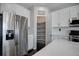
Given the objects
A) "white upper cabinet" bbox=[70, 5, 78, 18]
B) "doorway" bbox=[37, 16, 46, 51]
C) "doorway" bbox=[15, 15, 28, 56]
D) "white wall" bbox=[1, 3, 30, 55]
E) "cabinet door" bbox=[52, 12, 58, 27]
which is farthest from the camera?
"doorway" bbox=[37, 16, 46, 51]

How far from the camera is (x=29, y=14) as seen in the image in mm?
3359

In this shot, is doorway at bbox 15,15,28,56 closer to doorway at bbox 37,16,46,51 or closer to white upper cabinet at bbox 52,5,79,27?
doorway at bbox 37,16,46,51

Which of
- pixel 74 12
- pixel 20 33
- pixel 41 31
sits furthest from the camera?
pixel 41 31

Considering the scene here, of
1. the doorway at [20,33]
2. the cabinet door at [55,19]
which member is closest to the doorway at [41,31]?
the cabinet door at [55,19]

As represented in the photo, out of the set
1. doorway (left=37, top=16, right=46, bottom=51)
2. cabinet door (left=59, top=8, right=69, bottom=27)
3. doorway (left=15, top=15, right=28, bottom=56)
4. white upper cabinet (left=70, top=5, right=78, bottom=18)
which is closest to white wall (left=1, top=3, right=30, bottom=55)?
doorway (left=15, top=15, right=28, bottom=56)

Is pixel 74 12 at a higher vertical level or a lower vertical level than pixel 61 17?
higher

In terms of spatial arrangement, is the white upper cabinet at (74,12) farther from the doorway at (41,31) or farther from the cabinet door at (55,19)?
the doorway at (41,31)

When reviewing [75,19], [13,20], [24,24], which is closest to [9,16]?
[13,20]

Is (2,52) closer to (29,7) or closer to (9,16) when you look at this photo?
(9,16)

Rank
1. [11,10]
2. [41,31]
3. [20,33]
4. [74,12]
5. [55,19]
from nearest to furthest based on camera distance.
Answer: [11,10] → [20,33] → [74,12] → [55,19] → [41,31]

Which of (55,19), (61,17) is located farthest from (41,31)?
(61,17)

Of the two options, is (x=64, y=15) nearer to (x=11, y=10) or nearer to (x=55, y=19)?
(x=55, y=19)

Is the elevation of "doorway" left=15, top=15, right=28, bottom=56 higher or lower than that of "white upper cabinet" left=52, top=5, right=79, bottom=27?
lower

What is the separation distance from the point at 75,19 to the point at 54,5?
30.1 inches
